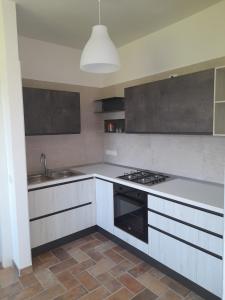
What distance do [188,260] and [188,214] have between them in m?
0.44

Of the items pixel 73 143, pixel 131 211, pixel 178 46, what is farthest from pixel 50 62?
pixel 131 211

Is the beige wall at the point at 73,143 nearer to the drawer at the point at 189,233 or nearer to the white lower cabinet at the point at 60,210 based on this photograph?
the white lower cabinet at the point at 60,210

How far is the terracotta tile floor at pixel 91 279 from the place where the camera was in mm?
2078

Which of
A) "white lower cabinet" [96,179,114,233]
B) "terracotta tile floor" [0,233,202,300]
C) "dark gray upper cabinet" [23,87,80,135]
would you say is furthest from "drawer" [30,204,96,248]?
"dark gray upper cabinet" [23,87,80,135]

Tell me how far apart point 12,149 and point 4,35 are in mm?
1101

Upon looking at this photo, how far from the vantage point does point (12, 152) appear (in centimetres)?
224

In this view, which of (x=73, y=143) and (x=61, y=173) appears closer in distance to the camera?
(x=61, y=173)

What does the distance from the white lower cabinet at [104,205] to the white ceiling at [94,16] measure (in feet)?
6.50

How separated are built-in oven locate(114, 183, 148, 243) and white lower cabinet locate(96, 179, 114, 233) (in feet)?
0.31

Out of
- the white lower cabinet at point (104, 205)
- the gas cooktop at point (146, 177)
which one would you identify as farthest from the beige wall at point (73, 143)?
the gas cooktop at point (146, 177)

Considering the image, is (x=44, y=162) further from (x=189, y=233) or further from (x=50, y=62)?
(x=189, y=233)

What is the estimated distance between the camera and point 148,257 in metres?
2.48

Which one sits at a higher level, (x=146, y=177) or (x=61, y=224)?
(x=146, y=177)

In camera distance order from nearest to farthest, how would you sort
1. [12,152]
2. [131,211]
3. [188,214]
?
[188,214] < [12,152] < [131,211]
